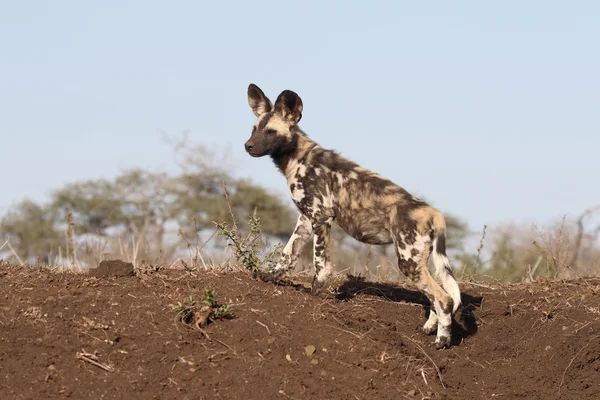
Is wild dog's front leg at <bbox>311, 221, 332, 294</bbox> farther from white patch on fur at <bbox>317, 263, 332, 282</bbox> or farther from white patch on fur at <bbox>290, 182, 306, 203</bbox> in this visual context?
white patch on fur at <bbox>290, 182, 306, 203</bbox>

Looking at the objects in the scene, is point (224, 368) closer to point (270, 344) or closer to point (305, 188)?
point (270, 344)

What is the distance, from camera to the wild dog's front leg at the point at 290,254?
27.0 feet

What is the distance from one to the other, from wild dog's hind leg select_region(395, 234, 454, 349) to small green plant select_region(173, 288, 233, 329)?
1.84 metres

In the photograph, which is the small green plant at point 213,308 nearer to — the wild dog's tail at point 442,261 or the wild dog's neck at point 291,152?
the wild dog's tail at point 442,261

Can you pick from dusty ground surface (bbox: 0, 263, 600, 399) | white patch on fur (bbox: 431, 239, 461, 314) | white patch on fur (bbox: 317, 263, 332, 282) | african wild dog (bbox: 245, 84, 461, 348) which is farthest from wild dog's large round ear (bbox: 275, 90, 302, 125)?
white patch on fur (bbox: 431, 239, 461, 314)

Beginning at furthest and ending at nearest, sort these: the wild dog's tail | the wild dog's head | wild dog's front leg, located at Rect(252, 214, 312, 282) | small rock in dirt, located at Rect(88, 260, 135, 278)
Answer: the wild dog's head → wild dog's front leg, located at Rect(252, 214, 312, 282) → the wild dog's tail → small rock in dirt, located at Rect(88, 260, 135, 278)

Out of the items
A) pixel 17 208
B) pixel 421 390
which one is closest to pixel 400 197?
pixel 421 390

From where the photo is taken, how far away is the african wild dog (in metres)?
7.94

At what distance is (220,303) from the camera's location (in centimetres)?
707

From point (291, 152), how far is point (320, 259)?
1.18 meters

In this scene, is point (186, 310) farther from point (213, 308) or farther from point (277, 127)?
point (277, 127)

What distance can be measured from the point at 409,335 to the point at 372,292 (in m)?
0.95

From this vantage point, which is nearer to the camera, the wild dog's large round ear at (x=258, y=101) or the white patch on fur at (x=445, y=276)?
the white patch on fur at (x=445, y=276)

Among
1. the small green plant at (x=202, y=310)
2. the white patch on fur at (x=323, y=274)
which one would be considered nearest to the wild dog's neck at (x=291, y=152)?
the white patch on fur at (x=323, y=274)
